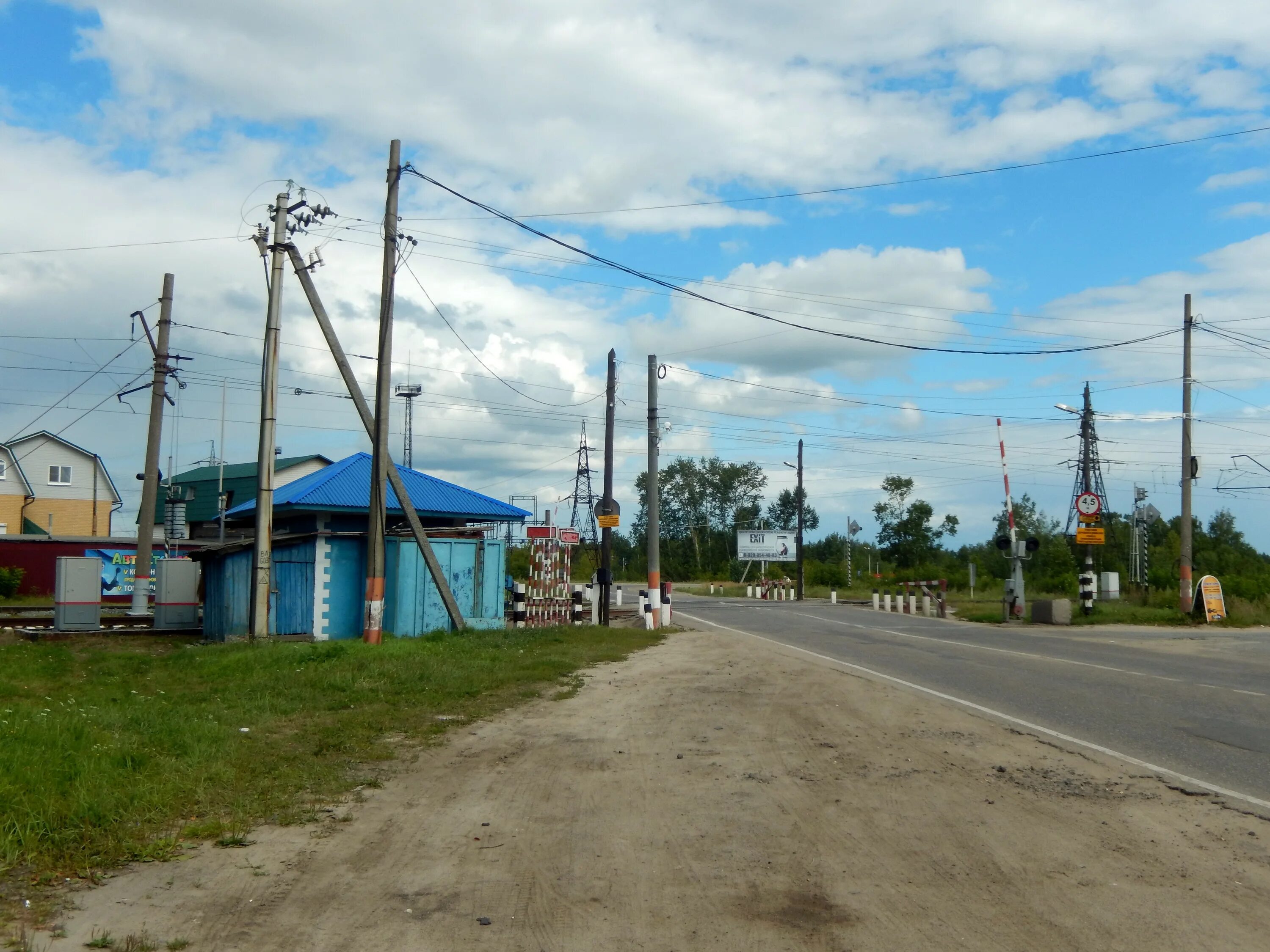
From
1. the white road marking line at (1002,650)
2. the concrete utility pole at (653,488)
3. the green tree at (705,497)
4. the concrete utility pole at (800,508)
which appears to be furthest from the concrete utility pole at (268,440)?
the green tree at (705,497)

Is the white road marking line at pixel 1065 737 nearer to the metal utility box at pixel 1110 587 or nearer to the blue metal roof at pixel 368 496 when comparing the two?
the blue metal roof at pixel 368 496

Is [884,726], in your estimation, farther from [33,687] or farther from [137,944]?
[33,687]

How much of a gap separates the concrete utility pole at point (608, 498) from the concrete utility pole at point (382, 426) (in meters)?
8.03

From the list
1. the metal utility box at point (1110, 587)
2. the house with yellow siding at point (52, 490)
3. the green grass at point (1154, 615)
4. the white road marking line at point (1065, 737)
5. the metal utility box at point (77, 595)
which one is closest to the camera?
the white road marking line at point (1065, 737)

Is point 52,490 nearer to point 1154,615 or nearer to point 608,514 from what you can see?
point 608,514

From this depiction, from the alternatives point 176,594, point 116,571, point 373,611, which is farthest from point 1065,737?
point 116,571

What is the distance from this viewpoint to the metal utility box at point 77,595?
23781mm

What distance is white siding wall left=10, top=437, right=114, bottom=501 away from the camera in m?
64.0

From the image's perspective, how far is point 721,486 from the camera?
108 metres

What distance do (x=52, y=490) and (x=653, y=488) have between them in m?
52.7

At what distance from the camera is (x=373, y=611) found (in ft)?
61.2

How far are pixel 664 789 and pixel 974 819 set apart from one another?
2193 mm

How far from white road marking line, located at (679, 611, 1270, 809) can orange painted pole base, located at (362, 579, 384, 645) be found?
25.2ft

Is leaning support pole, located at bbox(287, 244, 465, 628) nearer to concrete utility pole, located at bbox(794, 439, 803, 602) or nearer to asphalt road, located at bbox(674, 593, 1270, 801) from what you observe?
asphalt road, located at bbox(674, 593, 1270, 801)
